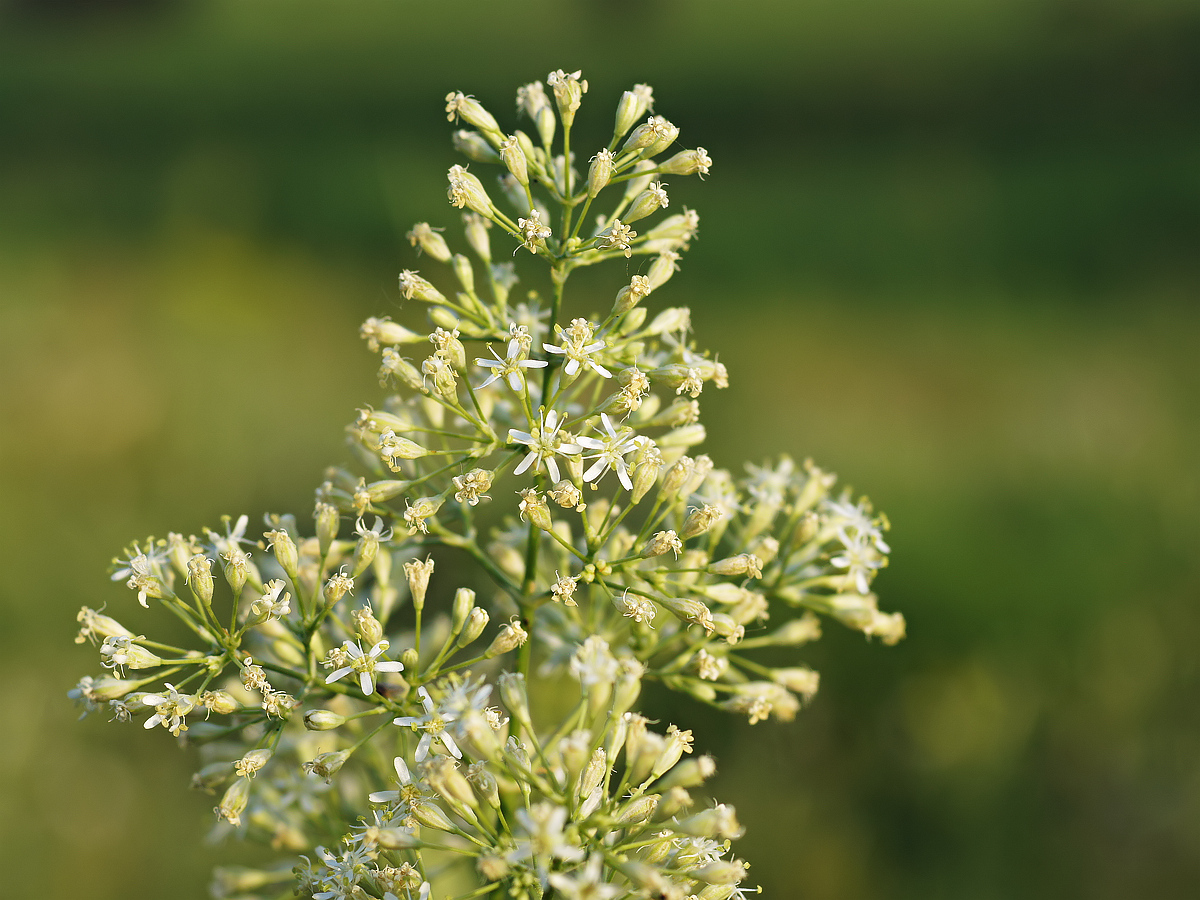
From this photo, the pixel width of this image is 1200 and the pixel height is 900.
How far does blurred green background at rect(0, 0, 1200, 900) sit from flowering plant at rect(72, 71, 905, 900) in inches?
145

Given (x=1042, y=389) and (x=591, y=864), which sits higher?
(x=1042, y=389)

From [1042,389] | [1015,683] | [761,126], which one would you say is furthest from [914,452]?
[761,126]

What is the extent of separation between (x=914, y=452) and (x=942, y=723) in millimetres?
3853

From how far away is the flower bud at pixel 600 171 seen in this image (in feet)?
7.43

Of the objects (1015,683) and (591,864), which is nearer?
(591,864)

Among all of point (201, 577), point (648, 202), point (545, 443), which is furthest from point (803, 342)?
point (201, 577)

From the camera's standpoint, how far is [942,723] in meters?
6.36

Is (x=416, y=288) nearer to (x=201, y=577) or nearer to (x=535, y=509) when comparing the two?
(x=535, y=509)

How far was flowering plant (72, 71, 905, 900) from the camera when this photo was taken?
2.06m

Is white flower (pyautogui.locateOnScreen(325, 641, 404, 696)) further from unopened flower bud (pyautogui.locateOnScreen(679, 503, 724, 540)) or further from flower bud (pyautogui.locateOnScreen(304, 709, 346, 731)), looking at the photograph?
unopened flower bud (pyautogui.locateOnScreen(679, 503, 724, 540))

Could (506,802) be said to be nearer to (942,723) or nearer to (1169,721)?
(942,723)

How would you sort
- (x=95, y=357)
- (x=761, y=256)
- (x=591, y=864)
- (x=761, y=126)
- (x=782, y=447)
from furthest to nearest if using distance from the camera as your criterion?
1. (x=761, y=126)
2. (x=761, y=256)
3. (x=95, y=357)
4. (x=782, y=447)
5. (x=591, y=864)

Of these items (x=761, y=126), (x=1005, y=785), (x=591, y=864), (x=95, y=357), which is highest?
(x=761, y=126)

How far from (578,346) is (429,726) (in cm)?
86
